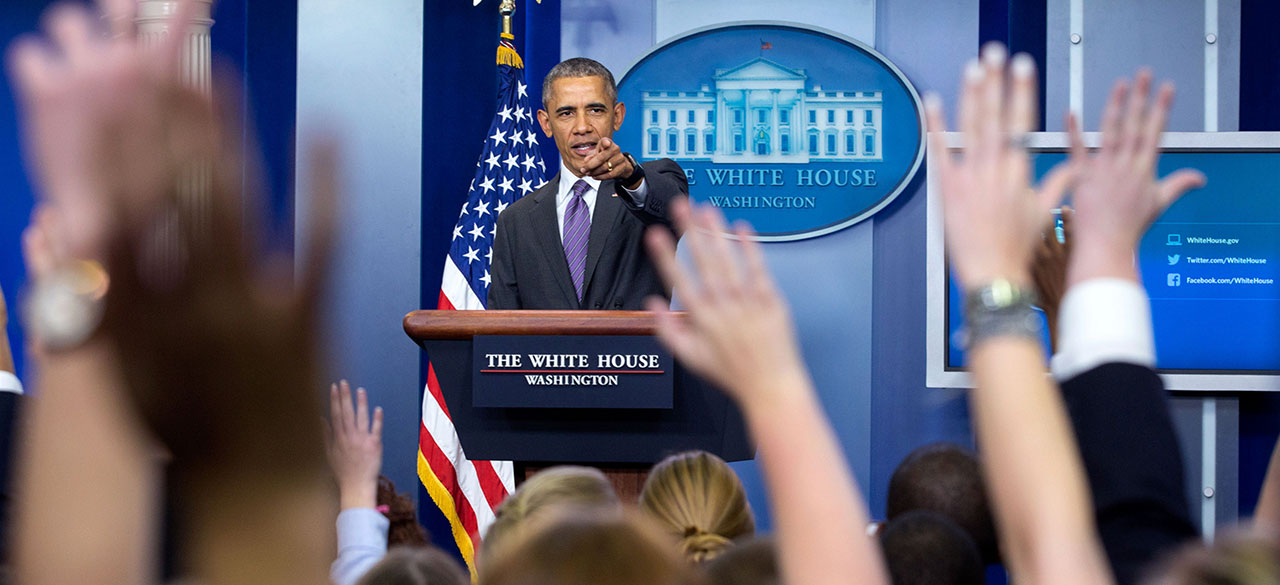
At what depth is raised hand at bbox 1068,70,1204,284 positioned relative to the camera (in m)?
0.98

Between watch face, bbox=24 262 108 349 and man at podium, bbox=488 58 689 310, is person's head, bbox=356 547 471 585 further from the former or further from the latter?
man at podium, bbox=488 58 689 310

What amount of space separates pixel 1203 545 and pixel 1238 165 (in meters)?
3.97

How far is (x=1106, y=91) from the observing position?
14.9ft

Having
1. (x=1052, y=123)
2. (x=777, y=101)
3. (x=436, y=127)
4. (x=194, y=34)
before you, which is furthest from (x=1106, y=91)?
(x=194, y=34)

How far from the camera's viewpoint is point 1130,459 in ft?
3.30

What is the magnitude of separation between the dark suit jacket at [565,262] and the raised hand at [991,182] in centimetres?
259

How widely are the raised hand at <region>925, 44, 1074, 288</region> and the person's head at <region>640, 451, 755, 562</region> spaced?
0.77 metres

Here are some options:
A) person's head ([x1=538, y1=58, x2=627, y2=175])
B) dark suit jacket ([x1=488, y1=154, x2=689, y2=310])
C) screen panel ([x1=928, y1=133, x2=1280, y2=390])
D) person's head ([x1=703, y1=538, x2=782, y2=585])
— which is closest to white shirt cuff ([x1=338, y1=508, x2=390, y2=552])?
person's head ([x1=703, y1=538, x2=782, y2=585])

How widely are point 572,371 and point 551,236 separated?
1.18 metres

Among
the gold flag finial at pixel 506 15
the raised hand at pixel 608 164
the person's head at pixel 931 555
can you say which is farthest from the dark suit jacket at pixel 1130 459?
the gold flag finial at pixel 506 15

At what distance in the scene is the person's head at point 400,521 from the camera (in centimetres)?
190

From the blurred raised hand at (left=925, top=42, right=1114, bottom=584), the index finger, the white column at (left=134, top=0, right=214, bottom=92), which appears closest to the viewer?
the blurred raised hand at (left=925, top=42, right=1114, bottom=584)

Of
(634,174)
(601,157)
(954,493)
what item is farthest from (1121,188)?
(634,174)

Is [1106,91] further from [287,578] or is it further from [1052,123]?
[287,578]
